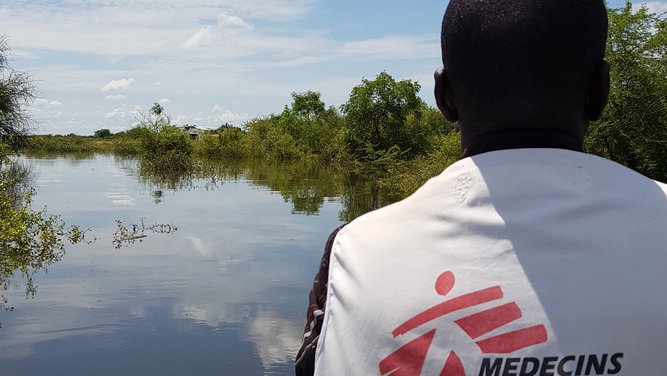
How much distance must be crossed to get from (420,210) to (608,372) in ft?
1.28

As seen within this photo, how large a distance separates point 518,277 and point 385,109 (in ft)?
146

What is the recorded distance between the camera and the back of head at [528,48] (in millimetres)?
1096

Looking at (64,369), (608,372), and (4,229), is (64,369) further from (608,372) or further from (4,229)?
(608,372)

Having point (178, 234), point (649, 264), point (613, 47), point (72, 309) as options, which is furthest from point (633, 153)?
point (649, 264)

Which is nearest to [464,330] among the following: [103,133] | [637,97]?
[637,97]

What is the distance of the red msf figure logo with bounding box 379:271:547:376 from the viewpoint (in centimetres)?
100

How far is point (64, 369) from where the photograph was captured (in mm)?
7289

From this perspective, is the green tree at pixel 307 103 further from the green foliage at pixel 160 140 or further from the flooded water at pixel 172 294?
the flooded water at pixel 172 294

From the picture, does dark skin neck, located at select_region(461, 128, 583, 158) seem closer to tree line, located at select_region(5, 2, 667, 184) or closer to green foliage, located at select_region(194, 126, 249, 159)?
tree line, located at select_region(5, 2, 667, 184)

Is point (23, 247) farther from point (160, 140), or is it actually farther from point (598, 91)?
point (160, 140)

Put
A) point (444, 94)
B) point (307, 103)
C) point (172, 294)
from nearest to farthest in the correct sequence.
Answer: point (444, 94) → point (172, 294) → point (307, 103)

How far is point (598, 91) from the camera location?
3.93 ft

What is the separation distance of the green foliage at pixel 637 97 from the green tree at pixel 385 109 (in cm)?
2692

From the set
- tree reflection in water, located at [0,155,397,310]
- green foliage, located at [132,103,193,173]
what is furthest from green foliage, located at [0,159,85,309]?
green foliage, located at [132,103,193,173]
